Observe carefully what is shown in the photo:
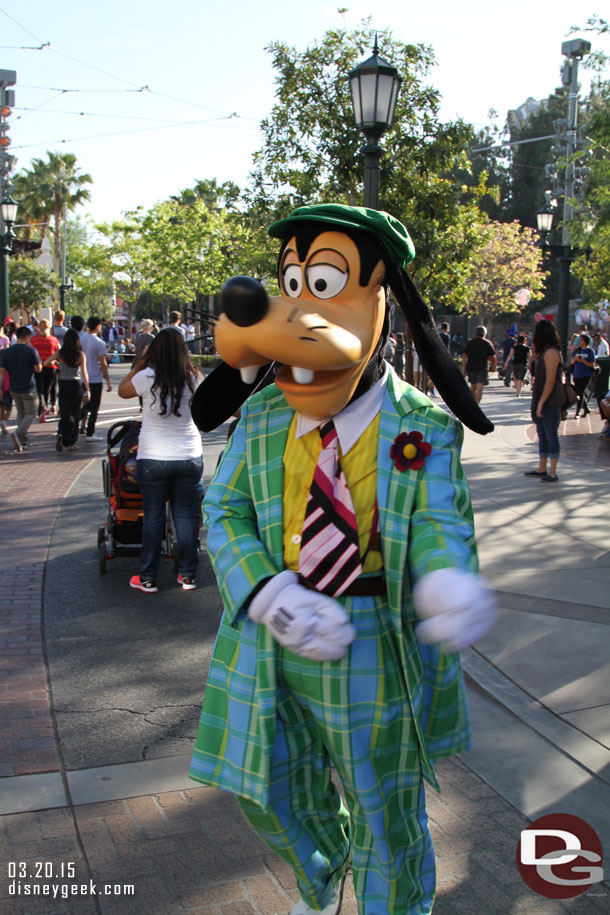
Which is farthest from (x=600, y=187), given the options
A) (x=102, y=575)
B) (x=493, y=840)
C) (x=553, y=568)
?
(x=493, y=840)

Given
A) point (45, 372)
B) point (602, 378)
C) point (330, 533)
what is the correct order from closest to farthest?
point (330, 533) < point (45, 372) < point (602, 378)

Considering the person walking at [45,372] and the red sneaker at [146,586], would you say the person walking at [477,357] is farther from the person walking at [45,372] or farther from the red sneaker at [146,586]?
the red sneaker at [146,586]

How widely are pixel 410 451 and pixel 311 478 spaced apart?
0.28 m

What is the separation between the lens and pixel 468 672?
475 centimetres

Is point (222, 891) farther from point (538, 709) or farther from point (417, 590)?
point (538, 709)

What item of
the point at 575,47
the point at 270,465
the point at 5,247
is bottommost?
the point at 270,465

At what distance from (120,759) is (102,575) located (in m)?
3.01

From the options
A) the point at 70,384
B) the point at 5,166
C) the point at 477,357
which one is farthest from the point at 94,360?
the point at 5,166

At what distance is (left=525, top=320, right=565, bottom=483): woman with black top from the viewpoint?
384 inches

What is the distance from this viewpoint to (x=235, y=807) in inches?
135

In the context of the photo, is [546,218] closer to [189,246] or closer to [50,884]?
[50,884]

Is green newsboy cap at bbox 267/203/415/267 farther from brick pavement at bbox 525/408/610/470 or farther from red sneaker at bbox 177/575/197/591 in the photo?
brick pavement at bbox 525/408/610/470

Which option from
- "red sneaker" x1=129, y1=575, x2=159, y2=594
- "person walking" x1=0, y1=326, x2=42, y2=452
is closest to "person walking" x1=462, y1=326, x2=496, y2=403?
"person walking" x1=0, y1=326, x2=42, y2=452

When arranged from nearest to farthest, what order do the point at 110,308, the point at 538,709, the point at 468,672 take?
the point at 538,709 → the point at 468,672 → the point at 110,308
